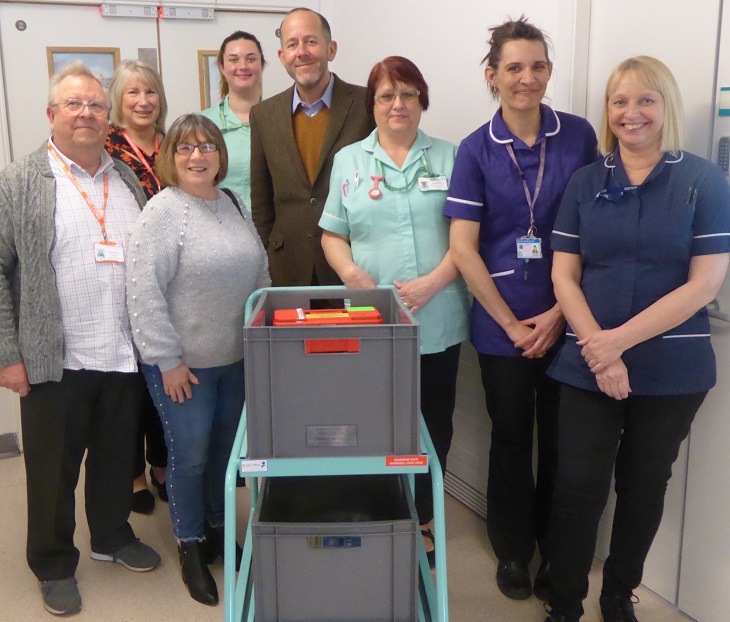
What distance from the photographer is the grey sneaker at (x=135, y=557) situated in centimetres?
250

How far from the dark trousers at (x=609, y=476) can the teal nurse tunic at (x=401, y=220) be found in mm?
496

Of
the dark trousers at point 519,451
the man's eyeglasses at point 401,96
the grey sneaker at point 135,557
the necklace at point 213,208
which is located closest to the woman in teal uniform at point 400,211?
the man's eyeglasses at point 401,96

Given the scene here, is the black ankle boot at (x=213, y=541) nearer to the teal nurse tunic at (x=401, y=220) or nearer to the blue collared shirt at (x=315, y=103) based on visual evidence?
the teal nurse tunic at (x=401, y=220)

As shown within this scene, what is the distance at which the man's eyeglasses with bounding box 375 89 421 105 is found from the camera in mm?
2104

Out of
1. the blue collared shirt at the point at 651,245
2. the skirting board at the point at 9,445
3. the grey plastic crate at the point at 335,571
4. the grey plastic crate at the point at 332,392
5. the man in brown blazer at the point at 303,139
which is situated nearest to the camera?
the grey plastic crate at the point at 332,392

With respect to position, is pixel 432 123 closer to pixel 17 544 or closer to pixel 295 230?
pixel 295 230

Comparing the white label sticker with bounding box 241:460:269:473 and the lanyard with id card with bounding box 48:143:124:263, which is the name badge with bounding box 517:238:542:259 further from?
the lanyard with id card with bounding box 48:143:124:263

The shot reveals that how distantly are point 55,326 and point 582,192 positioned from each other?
1523 mm

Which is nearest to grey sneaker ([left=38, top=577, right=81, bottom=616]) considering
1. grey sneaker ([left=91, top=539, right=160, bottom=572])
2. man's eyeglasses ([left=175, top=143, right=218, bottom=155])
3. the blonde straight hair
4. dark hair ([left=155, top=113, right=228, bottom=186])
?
grey sneaker ([left=91, top=539, right=160, bottom=572])

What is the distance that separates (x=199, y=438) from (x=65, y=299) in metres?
0.58

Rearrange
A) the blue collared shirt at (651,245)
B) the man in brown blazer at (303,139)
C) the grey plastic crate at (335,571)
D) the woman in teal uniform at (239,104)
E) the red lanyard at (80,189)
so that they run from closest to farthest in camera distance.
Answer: the grey plastic crate at (335,571), the blue collared shirt at (651,245), the red lanyard at (80,189), the man in brown blazer at (303,139), the woman in teal uniform at (239,104)

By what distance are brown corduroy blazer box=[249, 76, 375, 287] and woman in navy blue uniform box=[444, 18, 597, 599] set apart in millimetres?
524

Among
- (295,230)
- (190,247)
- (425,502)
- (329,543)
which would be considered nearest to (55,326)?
(190,247)

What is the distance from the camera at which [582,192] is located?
1840mm
